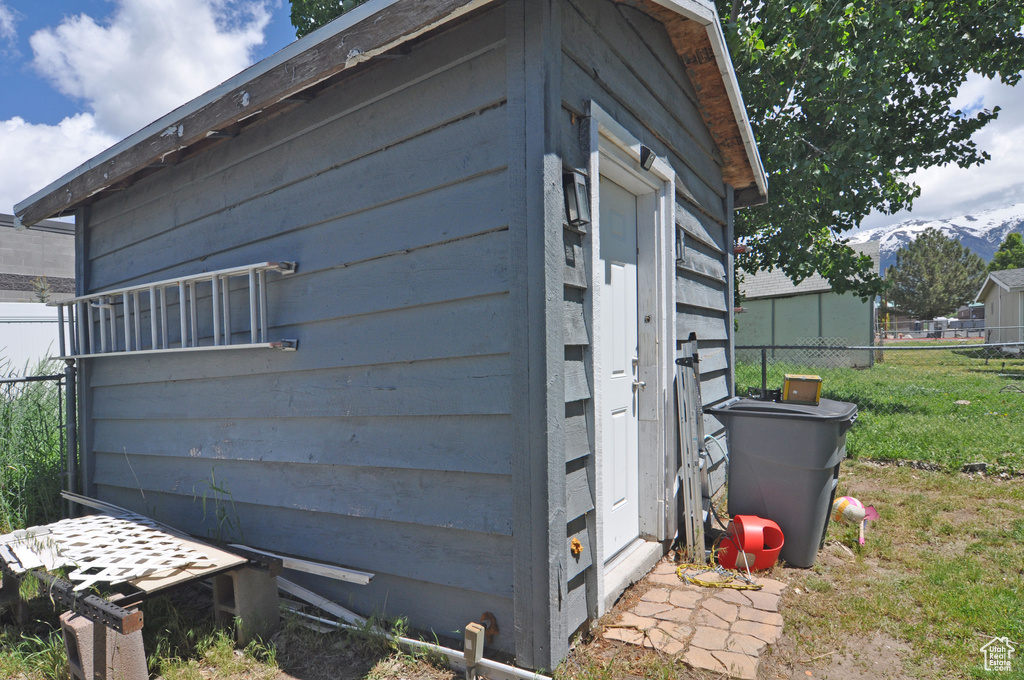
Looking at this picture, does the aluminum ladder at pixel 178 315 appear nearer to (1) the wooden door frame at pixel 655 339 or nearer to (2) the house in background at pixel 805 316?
(1) the wooden door frame at pixel 655 339

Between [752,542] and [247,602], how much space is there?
8.60ft

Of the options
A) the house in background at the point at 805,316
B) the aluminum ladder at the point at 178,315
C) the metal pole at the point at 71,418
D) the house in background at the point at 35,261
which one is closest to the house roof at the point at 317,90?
the aluminum ladder at the point at 178,315

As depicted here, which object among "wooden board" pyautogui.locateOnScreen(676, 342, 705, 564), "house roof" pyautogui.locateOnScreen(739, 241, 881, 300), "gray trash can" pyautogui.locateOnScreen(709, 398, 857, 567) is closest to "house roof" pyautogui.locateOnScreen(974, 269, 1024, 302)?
"house roof" pyautogui.locateOnScreen(739, 241, 881, 300)

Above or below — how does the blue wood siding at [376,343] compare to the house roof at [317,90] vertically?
below

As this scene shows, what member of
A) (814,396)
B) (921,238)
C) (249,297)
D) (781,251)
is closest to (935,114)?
(781,251)

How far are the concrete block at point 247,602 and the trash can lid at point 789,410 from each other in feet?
8.63

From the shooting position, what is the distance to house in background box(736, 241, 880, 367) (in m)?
16.8

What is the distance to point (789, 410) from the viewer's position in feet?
10.7

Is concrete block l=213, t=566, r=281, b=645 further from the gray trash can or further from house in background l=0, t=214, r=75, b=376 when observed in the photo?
house in background l=0, t=214, r=75, b=376

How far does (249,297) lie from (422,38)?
66.3 inches

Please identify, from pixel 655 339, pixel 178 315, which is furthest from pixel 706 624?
pixel 178 315

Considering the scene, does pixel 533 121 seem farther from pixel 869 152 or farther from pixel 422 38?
pixel 869 152

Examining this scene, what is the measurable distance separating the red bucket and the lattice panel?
8.78 feet

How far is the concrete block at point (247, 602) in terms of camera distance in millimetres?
2486
